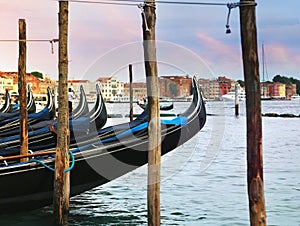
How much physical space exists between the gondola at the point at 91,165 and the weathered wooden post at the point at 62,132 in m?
0.17

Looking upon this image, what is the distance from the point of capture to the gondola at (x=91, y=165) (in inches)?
204

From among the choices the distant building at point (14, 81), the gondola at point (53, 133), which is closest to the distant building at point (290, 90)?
the distant building at point (14, 81)

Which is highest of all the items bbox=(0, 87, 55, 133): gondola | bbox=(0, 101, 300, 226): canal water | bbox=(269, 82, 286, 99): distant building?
bbox=(269, 82, 286, 99): distant building

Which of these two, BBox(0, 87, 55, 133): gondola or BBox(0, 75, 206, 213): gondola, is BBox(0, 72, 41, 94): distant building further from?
BBox(0, 75, 206, 213): gondola

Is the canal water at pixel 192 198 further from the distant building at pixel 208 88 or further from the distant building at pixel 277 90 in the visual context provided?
the distant building at pixel 277 90

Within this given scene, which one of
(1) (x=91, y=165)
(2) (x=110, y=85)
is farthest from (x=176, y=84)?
(2) (x=110, y=85)

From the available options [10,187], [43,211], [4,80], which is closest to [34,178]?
[10,187]

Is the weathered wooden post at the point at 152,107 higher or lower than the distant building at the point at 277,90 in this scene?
lower

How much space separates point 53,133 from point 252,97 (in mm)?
4130

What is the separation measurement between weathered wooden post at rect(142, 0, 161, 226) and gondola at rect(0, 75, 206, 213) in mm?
1022

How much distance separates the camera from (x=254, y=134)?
3324 mm

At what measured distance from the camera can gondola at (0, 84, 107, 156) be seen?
261 inches

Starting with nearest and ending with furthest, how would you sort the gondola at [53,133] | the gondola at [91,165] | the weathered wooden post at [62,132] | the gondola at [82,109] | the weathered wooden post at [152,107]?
the weathered wooden post at [152,107]
the weathered wooden post at [62,132]
the gondola at [91,165]
the gondola at [53,133]
the gondola at [82,109]

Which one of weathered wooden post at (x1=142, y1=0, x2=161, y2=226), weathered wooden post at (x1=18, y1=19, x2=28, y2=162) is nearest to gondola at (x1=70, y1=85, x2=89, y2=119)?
weathered wooden post at (x1=18, y1=19, x2=28, y2=162)
